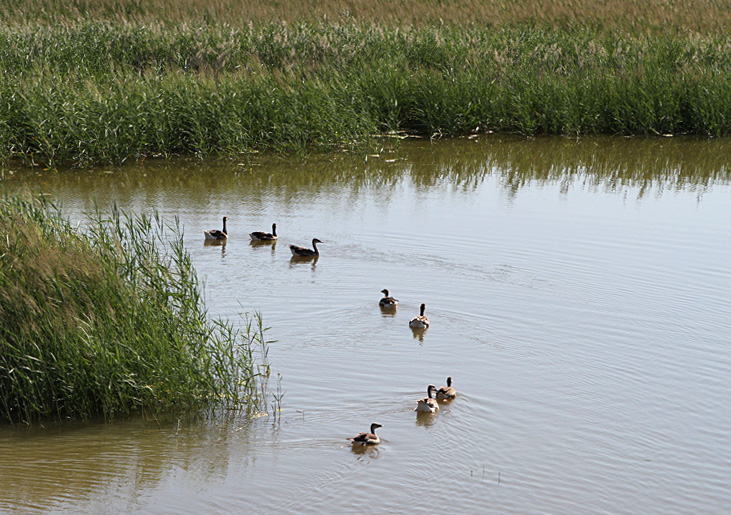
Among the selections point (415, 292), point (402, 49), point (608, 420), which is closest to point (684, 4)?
point (402, 49)

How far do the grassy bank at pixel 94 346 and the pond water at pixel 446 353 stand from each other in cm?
24

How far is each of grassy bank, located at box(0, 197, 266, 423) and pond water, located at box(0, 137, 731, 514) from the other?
24 centimetres

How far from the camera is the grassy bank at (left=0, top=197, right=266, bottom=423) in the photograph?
7445 mm

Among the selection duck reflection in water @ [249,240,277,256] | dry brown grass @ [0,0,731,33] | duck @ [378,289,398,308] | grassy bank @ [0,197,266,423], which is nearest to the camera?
grassy bank @ [0,197,266,423]

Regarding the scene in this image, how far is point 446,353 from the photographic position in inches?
A: 370

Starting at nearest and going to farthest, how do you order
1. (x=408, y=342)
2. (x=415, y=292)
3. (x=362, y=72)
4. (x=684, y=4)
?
(x=408, y=342) < (x=415, y=292) < (x=362, y=72) < (x=684, y=4)

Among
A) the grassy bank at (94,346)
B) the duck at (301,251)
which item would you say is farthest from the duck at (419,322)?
the duck at (301,251)

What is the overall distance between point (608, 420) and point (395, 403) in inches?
67.9

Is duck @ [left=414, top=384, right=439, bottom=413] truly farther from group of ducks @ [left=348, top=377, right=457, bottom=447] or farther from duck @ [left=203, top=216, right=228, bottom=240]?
duck @ [left=203, top=216, right=228, bottom=240]

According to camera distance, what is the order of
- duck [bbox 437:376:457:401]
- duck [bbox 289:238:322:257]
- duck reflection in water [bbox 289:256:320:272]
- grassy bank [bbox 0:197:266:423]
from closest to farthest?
1. grassy bank [bbox 0:197:266:423]
2. duck [bbox 437:376:457:401]
3. duck reflection in water [bbox 289:256:320:272]
4. duck [bbox 289:238:322:257]

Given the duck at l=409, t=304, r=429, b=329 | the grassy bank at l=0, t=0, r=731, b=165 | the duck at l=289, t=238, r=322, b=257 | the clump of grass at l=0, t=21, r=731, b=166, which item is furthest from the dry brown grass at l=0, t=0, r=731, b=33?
the duck at l=409, t=304, r=429, b=329

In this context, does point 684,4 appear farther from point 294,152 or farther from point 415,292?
point 415,292

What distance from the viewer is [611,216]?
14.8 m

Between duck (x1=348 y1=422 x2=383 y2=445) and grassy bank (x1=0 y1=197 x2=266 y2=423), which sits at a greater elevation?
grassy bank (x1=0 y1=197 x2=266 y2=423)
